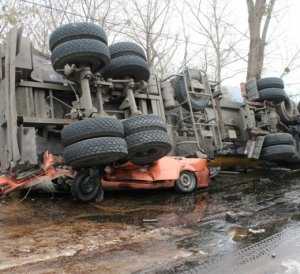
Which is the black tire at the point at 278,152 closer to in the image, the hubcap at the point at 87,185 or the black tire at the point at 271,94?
the black tire at the point at 271,94

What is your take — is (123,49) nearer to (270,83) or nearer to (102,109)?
(102,109)

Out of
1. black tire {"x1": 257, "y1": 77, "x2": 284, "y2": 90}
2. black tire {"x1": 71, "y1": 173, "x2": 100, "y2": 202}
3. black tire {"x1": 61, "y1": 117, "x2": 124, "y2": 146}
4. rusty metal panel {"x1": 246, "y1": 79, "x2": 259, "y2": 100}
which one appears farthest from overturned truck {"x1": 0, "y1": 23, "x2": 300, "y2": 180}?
black tire {"x1": 257, "y1": 77, "x2": 284, "y2": 90}

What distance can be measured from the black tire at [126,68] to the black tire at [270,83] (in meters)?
3.67

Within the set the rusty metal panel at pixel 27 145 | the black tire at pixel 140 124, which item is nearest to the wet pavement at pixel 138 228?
the rusty metal panel at pixel 27 145

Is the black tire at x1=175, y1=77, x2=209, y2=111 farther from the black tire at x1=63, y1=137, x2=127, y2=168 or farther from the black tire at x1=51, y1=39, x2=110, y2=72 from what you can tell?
the black tire at x1=63, y1=137, x2=127, y2=168

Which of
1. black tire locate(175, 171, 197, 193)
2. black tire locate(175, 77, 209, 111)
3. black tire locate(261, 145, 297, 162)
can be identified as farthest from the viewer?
black tire locate(261, 145, 297, 162)

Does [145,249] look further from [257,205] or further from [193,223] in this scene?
[257,205]

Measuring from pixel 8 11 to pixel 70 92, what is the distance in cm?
1131

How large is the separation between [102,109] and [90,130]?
52.9 inches

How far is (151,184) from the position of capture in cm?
621

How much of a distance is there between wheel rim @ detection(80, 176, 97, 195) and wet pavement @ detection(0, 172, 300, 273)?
0.59ft

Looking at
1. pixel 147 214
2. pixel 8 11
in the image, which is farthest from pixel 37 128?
pixel 8 11

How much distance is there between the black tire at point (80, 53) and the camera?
5.71 metres

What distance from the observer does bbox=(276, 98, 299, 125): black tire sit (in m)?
9.58
